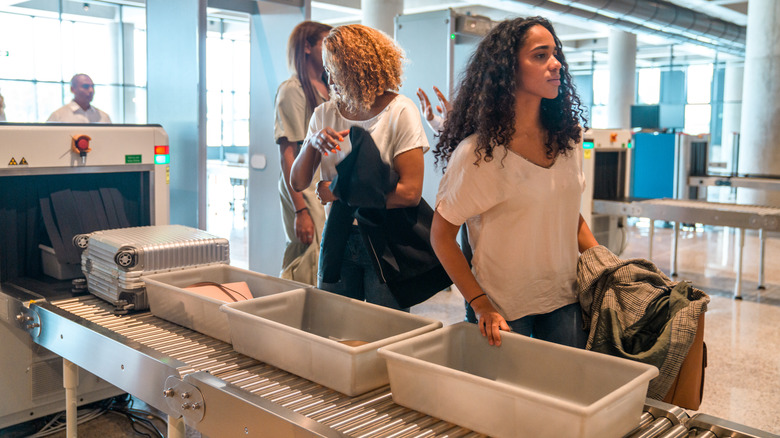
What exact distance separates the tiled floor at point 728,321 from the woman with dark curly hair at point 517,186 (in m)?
1.65

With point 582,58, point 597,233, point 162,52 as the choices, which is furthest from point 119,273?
point 582,58

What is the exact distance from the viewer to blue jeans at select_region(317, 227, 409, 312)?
6.34 feet

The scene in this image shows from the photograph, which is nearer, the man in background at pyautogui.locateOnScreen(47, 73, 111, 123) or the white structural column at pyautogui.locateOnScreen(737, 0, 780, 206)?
the man in background at pyautogui.locateOnScreen(47, 73, 111, 123)

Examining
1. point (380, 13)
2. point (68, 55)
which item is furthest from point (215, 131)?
point (380, 13)

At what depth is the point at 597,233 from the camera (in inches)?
238

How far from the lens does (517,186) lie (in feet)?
5.14

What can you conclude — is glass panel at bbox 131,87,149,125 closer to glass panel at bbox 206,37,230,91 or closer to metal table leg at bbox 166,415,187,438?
glass panel at bbox 206,37,230,91

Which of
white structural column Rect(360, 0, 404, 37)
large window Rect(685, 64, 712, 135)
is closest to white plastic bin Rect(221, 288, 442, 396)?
white structural column Rect(360, 0, 404, 37)

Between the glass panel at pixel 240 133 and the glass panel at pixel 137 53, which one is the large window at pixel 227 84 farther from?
the glass panel at pixel 137 53

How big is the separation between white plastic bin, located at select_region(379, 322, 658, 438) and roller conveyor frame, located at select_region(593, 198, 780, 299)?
4050mm

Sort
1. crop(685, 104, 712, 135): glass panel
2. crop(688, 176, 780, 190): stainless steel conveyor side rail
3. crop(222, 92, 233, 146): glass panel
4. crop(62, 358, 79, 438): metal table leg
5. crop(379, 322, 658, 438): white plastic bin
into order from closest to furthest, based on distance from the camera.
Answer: crop(379, 322, 658, 438): white plastic bin
crop(62, 358, 79, 438): metal table leg
crop(688, 176, 780, 190): stainless steel conveyor side rail
crop(222, 92, 233, 146): glass panel
crop(685, 104, 712, 135): glass panel

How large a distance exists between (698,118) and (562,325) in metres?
18.9

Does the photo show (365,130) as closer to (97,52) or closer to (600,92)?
(97,52)

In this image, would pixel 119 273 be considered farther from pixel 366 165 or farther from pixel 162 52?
pixel 162 52
